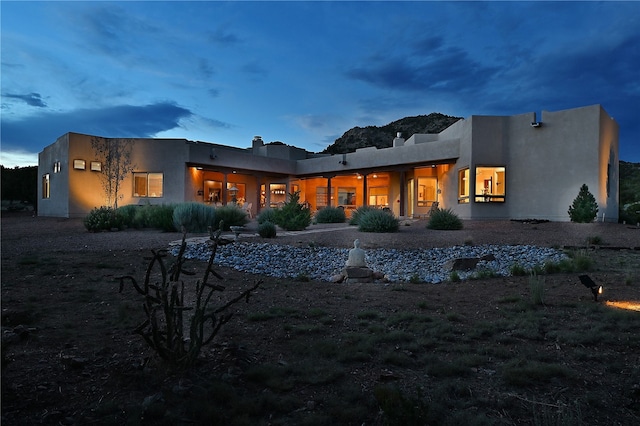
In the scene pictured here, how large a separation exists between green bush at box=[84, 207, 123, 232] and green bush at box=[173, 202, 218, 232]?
229cm

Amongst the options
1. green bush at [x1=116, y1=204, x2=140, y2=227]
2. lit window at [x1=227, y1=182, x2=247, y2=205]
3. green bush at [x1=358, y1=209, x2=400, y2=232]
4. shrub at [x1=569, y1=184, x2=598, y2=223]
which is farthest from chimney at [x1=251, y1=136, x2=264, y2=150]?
shrub at [x1=569, y1=184, x2=598, y2=223]

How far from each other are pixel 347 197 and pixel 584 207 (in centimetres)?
1520

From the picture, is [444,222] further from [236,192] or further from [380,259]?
[236,192]

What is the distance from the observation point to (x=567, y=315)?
4.48m

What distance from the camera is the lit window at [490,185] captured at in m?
17.8

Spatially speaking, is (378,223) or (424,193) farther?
(424,193)

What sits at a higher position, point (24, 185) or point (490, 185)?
point (24, 185)

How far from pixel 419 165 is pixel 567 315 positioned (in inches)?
677

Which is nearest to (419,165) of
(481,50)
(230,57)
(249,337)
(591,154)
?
(481,50)

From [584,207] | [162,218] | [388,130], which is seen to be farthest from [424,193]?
[388,130]

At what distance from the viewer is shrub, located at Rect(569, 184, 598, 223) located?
1505 cm

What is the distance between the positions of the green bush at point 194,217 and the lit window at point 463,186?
11.5m

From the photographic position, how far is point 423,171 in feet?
72.8

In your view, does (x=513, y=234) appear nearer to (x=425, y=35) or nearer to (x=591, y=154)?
(x=591, y=154)
